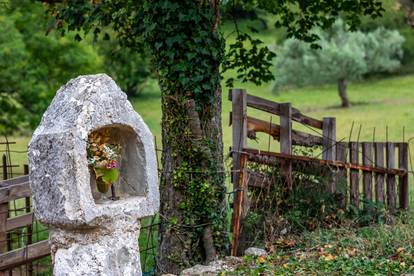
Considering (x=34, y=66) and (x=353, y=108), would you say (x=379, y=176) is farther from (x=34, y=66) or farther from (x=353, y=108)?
(x=353, y=108)

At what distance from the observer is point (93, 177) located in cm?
600

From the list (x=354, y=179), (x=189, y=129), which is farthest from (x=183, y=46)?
(x=354, y=179)

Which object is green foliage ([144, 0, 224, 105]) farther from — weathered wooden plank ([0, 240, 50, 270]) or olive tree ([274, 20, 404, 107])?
olive tree ([274, 20, 404, 107])

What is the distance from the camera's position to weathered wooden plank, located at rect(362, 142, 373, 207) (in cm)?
1055

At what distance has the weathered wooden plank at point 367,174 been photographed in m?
10.5

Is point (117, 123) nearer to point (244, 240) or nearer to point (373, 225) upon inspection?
point (244, 240)

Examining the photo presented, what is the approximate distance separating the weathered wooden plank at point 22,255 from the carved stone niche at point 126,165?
2333 millimetres

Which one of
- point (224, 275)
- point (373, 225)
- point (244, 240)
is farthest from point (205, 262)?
point (373, 225)

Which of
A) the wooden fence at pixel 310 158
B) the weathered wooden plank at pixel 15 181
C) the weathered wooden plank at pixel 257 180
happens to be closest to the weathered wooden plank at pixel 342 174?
the wooden fence at pixel 310 158

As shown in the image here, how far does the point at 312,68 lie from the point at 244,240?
30627mm

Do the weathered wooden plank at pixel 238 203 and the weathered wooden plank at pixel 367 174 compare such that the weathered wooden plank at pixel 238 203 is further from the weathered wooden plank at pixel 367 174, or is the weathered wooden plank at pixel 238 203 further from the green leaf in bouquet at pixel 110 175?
the green leaf in bouquet at pixel 110 175

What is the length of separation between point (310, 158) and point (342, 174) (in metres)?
0.77

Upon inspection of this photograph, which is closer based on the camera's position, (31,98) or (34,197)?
(34,197)

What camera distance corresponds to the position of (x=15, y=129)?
23688 millimetres
